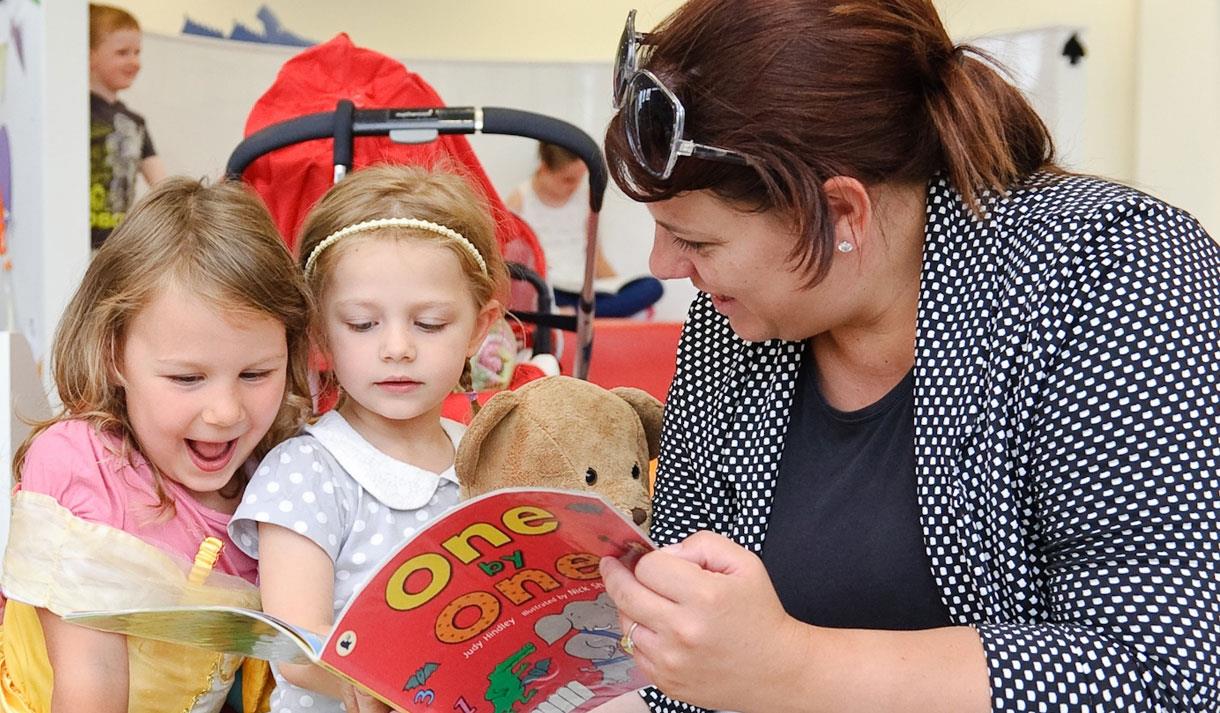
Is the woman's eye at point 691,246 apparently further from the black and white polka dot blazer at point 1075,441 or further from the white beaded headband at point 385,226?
the white beaded headband at point 385,226

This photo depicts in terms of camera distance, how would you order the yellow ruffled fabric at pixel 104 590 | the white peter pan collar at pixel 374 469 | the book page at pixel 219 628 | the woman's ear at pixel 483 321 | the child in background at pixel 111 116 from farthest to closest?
the child in background at pixel 111 116 → the woman's ear at pixel 483 321 → the white peter pan collar at pixel 374 469 → the yellow ruffled fabric at pixel 104 590 → the book page at pixel 219 628

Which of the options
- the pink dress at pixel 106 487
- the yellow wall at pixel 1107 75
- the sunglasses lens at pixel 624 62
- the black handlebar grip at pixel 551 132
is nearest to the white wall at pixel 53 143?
the black handlebar grip at pixel 551 132

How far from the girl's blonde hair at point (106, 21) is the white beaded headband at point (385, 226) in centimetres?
269

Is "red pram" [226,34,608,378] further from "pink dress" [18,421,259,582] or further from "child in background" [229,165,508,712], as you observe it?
"pink dress" [18,421,259,582]

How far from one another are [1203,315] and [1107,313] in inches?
2.6

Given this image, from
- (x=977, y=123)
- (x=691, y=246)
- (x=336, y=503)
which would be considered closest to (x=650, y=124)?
(x=691, y=246)

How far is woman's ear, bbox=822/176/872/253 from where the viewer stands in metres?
1.04

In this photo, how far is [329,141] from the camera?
194 cm

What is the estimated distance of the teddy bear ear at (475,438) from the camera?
1.30 m

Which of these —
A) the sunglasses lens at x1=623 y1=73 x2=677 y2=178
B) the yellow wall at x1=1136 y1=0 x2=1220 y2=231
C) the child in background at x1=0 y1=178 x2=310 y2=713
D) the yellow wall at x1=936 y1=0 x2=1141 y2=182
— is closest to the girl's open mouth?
the child in background at x1=0 y1=178 x2=310 y2=713

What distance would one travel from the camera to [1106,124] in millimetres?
4559

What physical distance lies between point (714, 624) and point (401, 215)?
64 cm

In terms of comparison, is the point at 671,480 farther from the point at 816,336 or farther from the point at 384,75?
the point at 384,75

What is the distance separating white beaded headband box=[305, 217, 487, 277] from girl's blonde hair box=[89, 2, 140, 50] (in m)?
2.69
